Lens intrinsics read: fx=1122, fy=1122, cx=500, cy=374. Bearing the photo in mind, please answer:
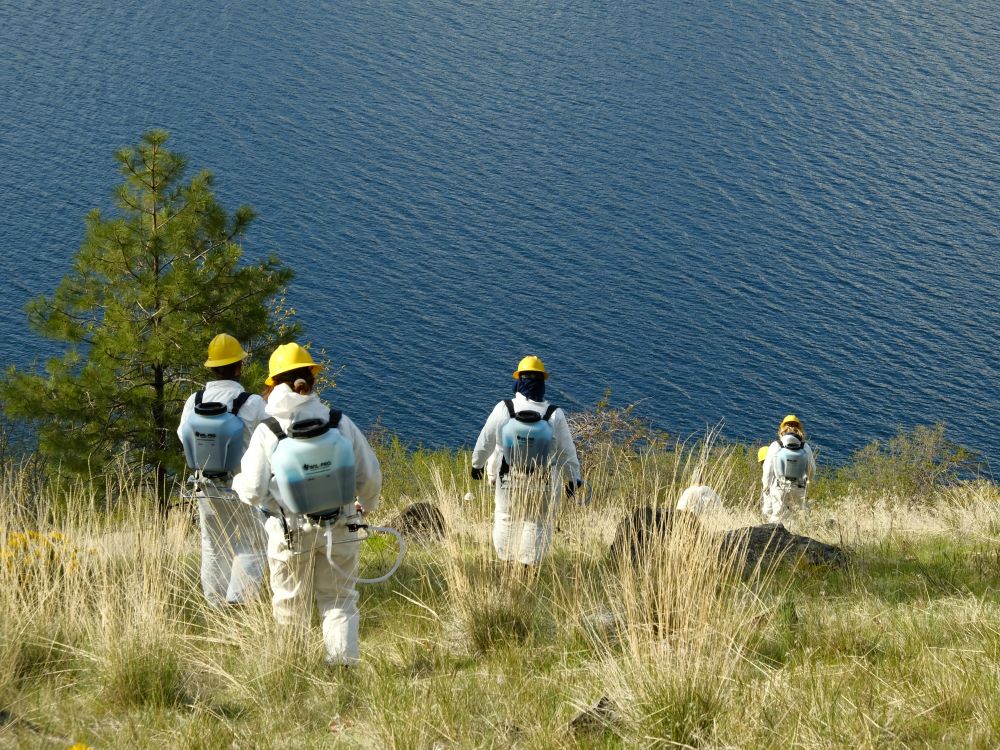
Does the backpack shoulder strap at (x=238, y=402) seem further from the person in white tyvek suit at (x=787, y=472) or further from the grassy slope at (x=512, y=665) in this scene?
the person in white tyvek suit at (x=787, y=472)

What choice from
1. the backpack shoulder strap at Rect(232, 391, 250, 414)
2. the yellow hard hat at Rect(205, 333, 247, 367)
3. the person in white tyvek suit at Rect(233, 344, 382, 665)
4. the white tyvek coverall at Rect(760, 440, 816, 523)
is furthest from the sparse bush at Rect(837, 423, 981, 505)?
the person in white tyvek suit at Rect(233, 344, 382, 665)

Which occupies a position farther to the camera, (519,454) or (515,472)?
(519,454)

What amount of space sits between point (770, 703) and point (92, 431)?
15.2m

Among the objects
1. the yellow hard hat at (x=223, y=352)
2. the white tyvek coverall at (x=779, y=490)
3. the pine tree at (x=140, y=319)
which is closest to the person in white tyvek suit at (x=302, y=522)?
the yellow hard hat at (x=223, y=352)

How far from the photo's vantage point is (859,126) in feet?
231

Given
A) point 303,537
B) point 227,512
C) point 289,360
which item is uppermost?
point 289,360

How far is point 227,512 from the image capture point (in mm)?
8352

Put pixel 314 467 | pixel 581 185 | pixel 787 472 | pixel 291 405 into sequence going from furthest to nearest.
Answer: pixel 581 185, pixel 787 472, pixel 291 405, pixel 314 467

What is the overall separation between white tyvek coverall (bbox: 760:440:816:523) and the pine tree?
883cm

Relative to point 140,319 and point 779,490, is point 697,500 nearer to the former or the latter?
point 779,490

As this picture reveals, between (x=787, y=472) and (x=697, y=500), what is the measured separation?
25.4 feet

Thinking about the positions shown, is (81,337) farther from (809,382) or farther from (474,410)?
(809,382)

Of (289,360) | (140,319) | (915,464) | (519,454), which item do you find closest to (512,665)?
(289,360)

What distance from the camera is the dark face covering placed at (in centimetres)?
855
